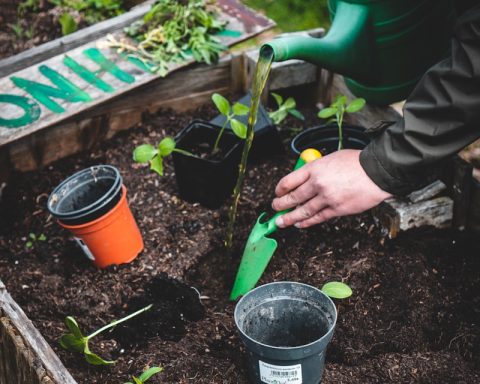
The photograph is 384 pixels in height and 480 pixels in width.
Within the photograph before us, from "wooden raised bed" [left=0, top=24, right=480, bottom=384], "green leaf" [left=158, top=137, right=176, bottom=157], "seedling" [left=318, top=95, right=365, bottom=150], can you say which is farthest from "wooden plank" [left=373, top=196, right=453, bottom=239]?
"green leaf" [left=158, top=137, right=176, bottom=157]

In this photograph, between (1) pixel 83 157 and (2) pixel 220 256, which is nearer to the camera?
(2) pixel 220 256

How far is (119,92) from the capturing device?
8.68ft

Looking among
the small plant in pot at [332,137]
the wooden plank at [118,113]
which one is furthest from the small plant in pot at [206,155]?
the wooden plank at [118,113]

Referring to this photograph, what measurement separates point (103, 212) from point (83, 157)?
30.0 inches

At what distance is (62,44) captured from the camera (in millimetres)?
2908

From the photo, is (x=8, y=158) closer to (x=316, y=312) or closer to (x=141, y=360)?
(x=141, y=360)

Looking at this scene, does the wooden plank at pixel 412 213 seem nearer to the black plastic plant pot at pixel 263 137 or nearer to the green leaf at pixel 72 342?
the black plastic plant pot at pixel 263 137

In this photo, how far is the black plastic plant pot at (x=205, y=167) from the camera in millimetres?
2305

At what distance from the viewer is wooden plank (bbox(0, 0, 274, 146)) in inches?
99.0

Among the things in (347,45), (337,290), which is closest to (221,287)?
(337,290)

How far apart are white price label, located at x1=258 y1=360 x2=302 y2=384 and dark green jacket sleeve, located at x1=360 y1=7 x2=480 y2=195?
0.56 metres

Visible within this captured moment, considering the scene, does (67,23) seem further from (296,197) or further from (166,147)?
(296,197)

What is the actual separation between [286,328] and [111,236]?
77cm

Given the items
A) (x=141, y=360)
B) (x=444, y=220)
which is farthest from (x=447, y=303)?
(x=141, y=360)
